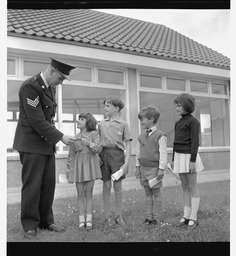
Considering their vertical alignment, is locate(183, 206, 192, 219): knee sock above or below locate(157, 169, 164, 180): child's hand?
below

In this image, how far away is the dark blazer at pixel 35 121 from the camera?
3.24 m

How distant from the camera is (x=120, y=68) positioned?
7070 millimetres

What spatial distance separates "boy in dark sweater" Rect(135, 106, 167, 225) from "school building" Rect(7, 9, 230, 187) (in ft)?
4.28

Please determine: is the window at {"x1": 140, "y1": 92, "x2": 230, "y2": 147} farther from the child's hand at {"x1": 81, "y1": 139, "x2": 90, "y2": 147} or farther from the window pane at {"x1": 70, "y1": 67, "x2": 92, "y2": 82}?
the child's hand at {"x1": 81, "y1": 139, "x2": 90, "y2": 147}

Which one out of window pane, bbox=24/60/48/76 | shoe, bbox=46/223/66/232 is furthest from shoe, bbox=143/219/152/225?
window pane, bbox=24/60/48/76

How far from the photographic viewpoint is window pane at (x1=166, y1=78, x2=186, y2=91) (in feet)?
23.3

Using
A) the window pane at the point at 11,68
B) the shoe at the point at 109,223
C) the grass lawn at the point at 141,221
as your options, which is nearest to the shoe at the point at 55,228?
the grass lawn at the point at 141,221

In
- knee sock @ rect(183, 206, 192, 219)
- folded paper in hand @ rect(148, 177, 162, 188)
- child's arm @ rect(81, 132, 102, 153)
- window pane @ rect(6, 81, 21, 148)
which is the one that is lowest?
knee sock @ rect(183, 206, 192, 219)

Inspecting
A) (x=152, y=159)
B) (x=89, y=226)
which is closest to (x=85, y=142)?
(x=152, y=159)

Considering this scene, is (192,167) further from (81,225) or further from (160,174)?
(81,225)

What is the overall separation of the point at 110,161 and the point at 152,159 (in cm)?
46

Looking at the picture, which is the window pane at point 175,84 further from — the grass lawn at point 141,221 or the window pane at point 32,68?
the window pane at point 32,68
